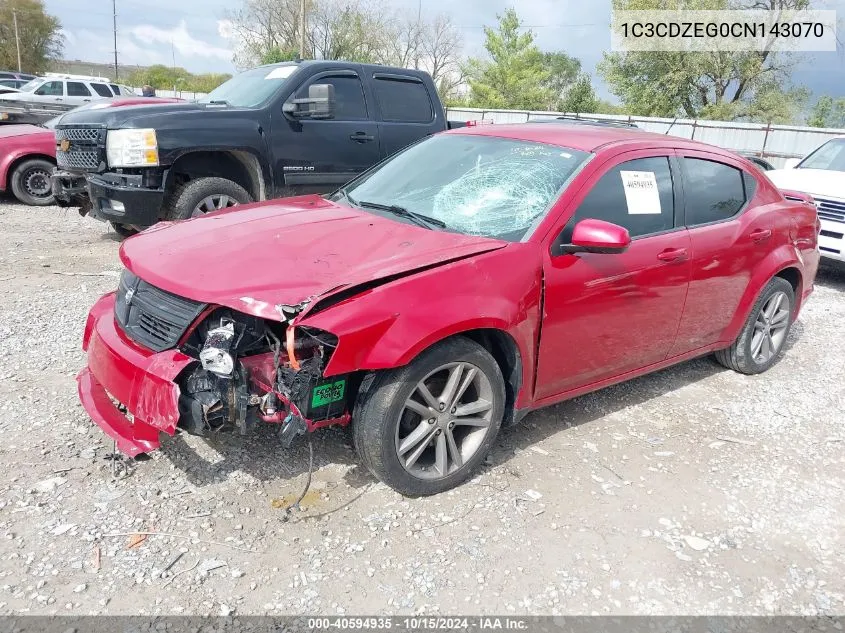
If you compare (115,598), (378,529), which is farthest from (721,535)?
(115,598)

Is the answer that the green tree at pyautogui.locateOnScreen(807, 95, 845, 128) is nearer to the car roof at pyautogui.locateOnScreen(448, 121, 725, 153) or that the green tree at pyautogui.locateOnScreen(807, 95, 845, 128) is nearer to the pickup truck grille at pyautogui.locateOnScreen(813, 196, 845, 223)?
the pickup truck grille at pyautogui.locateOnScreen(813, 196, 845, 223)

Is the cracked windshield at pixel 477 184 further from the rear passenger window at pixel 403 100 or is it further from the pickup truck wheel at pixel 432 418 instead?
the rear passenger window at pixel 403 100

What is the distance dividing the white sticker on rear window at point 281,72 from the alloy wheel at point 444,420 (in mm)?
5120

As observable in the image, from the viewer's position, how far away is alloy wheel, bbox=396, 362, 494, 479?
291 centimetres

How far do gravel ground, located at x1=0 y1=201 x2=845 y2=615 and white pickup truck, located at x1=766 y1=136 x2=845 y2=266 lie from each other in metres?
3.87

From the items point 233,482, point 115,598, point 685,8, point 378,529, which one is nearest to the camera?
point 115,598

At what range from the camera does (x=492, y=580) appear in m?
2.58

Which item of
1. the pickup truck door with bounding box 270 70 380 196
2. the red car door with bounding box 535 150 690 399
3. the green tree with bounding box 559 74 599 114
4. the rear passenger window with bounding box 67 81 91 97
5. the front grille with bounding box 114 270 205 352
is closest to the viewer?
the front grille with bounding box 114 270 205 352

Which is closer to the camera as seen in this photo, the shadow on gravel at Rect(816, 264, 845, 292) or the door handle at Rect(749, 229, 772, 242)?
the door handle at Rect(749, 229, 772, 242)

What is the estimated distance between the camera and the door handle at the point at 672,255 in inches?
143

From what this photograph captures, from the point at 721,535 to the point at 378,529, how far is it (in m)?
1.57

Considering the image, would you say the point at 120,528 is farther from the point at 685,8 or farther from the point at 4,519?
the point at 685,8

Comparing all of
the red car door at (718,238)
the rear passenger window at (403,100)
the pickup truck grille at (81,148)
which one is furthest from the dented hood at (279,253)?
the rear passenger window at (403,100)

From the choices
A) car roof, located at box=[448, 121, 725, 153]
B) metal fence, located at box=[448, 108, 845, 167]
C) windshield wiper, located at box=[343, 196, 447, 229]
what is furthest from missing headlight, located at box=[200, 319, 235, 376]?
metal fence, located at box=[448, 108, 845, 167]
